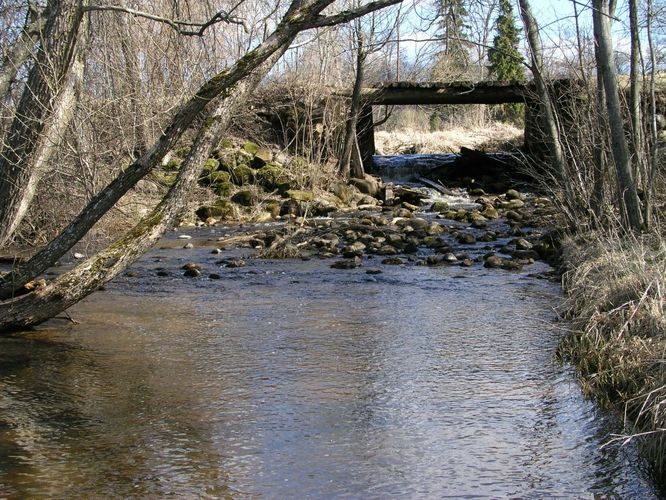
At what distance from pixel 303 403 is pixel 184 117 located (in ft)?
10.3

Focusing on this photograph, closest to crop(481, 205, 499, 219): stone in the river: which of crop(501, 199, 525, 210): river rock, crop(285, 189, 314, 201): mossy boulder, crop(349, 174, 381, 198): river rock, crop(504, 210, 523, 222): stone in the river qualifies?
crop(504, 210, 523, 222): stone in the river

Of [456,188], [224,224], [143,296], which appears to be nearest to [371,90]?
[456,188]

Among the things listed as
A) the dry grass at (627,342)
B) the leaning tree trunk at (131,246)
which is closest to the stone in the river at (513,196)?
the dry grass at (627,342)

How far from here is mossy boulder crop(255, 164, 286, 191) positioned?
22922mm

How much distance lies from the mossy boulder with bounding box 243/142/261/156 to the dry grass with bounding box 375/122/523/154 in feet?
45.6

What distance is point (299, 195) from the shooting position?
22.1 meters

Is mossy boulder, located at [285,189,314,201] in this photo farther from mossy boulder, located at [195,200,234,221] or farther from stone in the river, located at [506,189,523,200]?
stone in the river, located at [506,189,523,200]

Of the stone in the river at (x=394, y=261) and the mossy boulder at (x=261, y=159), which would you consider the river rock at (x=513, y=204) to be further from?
the stone in the river at (x=394, y=261)

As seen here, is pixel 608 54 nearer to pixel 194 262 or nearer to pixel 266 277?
pixel 266 277

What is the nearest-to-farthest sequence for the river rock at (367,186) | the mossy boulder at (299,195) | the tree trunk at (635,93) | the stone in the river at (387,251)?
the tree trunk at (635,93) → the stone in the river at (387,251) → the mossy boulder at (299,195) → the river rock at (367,186)

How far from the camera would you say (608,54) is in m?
11.3

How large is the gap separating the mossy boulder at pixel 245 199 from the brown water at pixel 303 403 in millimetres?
10608

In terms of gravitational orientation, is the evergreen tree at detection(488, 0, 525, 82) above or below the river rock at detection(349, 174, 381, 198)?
above

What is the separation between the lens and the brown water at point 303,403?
5078 mm
